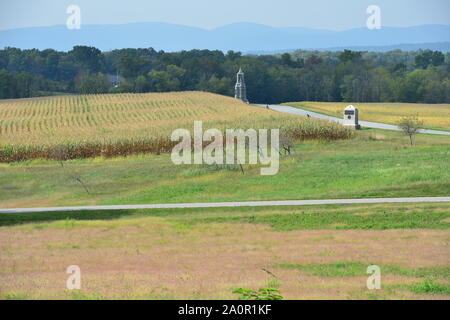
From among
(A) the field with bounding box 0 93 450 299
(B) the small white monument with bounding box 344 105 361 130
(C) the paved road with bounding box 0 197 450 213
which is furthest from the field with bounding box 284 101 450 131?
(C) the paved road with bounding box 0 197 450 213

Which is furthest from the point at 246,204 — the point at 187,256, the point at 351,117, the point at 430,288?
the point at 351,117

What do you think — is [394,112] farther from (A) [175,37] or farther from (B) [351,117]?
(A) [175,37]

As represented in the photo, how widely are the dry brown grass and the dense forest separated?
113536mm

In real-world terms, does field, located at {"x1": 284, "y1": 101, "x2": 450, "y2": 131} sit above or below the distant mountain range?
below

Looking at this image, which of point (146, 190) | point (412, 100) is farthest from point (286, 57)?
point (146, 190)

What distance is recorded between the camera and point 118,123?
82.5m

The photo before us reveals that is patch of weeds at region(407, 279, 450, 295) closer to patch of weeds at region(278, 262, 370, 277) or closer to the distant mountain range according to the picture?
patch of weeds at region(278, 262, 370, 277)

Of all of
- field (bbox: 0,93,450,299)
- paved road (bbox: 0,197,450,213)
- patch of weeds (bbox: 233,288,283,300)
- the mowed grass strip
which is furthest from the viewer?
paved road (bbox: 0,197,450,213)

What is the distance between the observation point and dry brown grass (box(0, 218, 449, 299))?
15469 mm

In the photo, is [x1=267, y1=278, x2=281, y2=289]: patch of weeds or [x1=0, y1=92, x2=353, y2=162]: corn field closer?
[x1=267, y1=278, x2=281, y2=289]: patch of weeds

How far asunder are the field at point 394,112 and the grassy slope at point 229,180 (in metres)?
38.9

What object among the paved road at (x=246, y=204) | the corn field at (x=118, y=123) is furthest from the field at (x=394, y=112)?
the paved road at (x=246, y=204)

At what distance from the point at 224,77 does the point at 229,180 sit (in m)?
110
